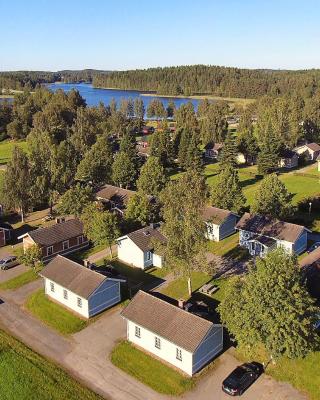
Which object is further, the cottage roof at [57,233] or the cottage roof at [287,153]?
the cottage roof at [287,153]

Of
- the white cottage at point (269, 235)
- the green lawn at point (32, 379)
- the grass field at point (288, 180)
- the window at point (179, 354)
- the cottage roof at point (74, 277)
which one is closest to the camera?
the green lawn at point (32, 379)

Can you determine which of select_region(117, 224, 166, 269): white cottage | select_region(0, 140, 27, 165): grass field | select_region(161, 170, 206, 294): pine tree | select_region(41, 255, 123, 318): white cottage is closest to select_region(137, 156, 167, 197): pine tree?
select_region(117, 224, 166, 269): white cottage

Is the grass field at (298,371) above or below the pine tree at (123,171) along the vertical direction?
below

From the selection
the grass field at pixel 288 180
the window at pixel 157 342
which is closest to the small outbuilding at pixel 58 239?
the window at pixel 157 342

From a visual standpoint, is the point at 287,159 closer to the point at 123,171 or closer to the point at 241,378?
the point at 123,171

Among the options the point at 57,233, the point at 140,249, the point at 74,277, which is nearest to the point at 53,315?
the point at 74,277

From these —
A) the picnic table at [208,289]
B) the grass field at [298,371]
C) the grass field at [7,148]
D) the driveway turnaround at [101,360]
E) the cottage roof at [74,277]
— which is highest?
the cottage roof at [74,277]

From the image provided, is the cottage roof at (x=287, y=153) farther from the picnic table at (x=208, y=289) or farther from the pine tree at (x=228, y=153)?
the picnic table at (x=208, y=289)
